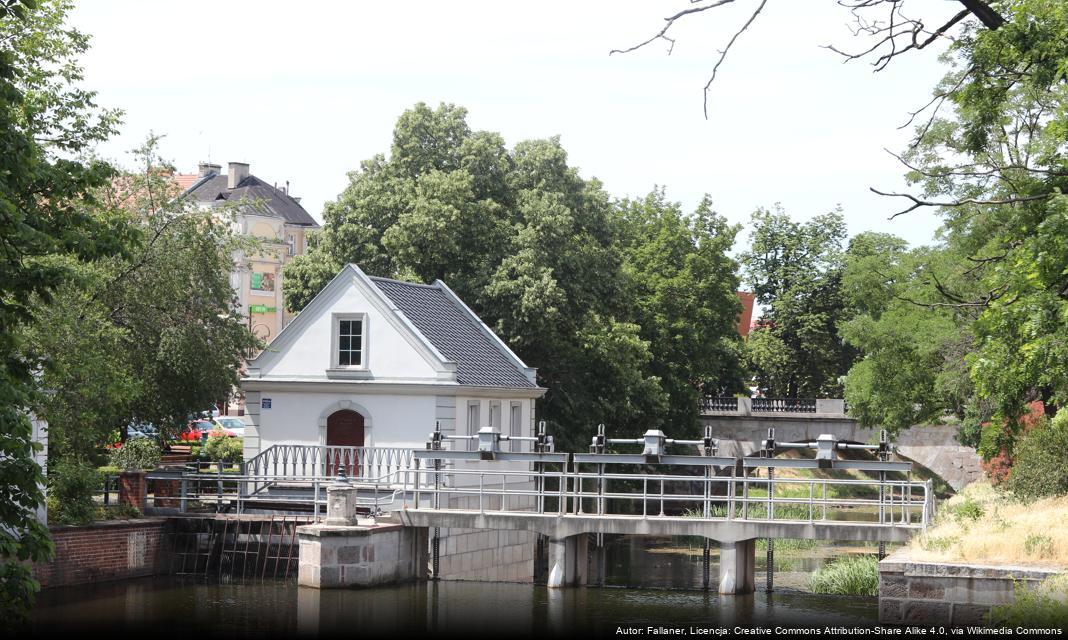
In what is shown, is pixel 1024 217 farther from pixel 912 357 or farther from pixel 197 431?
pixel 197 431

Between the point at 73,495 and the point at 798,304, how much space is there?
177 feet

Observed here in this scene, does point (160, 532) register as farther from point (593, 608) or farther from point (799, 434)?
point (799, 434)

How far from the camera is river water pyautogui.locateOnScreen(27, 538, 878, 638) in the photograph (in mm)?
23859

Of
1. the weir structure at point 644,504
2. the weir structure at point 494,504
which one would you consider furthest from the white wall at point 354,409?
the weir structure at point 644,504

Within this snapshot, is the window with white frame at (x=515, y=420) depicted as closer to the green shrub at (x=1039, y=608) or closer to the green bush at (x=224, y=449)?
the green bush at (x=224, y=449)

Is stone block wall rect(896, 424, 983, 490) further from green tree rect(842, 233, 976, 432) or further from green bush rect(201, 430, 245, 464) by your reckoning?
green bush rect(201, 430, 245, 464)

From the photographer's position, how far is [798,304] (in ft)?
251

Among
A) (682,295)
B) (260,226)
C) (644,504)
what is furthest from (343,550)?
(260,226)

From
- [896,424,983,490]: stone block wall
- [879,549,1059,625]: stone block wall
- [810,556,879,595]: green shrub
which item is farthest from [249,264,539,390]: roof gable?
[896,424,983,490]: stone block wall

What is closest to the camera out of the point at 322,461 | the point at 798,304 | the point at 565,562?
the point at 565,562

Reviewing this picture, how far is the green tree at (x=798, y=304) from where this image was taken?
7575 cm

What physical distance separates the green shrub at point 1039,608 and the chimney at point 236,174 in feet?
245

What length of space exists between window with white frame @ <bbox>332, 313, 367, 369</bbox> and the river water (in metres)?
6.89

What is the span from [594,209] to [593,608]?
2279 centimetres
